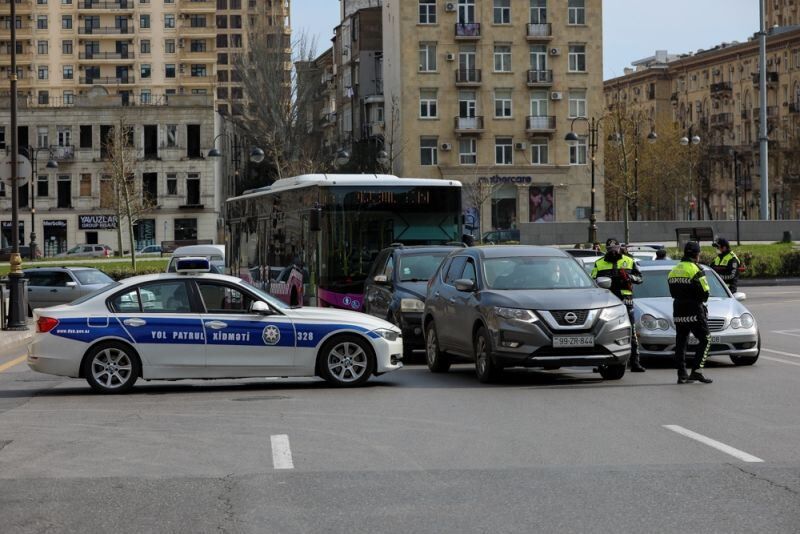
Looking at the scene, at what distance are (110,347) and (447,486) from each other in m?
7.87

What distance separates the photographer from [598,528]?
24.5 ft

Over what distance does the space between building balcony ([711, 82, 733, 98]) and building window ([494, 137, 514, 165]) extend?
48047mm

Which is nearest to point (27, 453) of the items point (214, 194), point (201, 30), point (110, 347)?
point (110, 347)

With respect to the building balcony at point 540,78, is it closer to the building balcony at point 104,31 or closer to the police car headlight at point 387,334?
the building balcony at point 104,31

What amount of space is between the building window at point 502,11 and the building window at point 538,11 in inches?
60.6

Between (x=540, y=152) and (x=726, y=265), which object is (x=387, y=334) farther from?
(x=540, y=152)

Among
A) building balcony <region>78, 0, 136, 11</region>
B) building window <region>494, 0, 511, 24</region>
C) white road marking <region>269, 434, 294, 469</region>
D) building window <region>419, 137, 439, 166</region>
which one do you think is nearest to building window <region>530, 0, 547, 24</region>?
building window <region>494, 0, 511, 24</region>

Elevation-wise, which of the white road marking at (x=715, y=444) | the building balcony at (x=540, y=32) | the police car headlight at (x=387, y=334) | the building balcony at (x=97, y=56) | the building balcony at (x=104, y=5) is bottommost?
the white road marking at (x=715, y=444)

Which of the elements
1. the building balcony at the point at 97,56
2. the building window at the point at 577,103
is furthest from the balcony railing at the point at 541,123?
the building balcony at the point at 97,56

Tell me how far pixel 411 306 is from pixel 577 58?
69320 millimetres

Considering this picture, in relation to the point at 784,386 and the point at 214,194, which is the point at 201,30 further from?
the point at 784,386

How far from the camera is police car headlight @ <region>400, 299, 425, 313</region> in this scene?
826 inches

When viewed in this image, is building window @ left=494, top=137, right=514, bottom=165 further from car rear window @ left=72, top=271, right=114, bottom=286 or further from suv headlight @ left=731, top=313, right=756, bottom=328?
suv headlight @ left=731, top=313, right=756, bottom=328

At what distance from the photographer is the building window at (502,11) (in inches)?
3445
